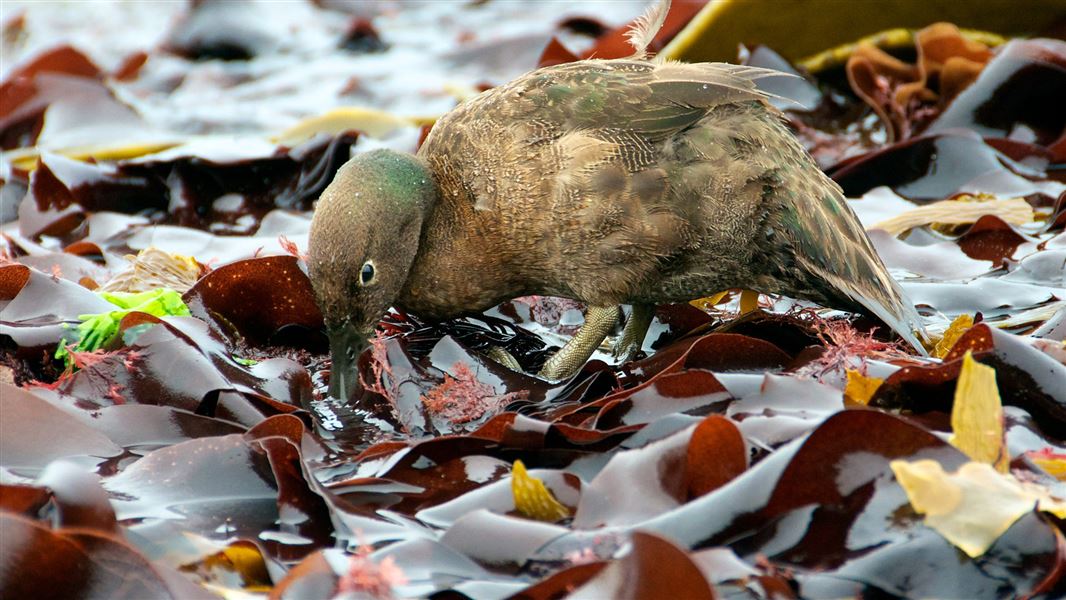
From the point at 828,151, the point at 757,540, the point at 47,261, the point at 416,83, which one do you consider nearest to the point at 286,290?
the point at 47,261

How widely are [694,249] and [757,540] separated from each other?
1758mm

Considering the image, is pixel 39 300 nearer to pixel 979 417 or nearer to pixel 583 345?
pixel 583 345

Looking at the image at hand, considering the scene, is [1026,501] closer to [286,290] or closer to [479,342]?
[479,342]

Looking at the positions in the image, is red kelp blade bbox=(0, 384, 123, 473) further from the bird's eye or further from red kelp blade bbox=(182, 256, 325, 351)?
the bird's eye

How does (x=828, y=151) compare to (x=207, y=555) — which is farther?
(x=828, y=151)

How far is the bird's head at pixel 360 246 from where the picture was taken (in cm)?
399

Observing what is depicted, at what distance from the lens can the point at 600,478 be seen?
281 centimetres

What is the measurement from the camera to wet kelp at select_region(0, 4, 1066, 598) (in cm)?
252

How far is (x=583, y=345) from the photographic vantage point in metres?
4.29

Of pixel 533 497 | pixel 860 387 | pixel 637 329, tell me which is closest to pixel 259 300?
pixel 637 329

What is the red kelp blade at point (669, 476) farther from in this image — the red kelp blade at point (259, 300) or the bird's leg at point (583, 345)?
the red kelp blade at point (259, 300)

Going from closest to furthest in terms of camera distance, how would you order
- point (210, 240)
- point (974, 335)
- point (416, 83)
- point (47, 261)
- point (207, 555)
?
point (207, 555)
point (974, 335)
point (47, 261)
point (210, 240)
point (416, 83)

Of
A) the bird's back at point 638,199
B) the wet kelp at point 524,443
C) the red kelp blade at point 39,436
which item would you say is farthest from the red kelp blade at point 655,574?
the bird's back at point 638,199

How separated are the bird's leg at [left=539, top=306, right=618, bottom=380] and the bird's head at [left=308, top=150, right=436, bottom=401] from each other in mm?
634
